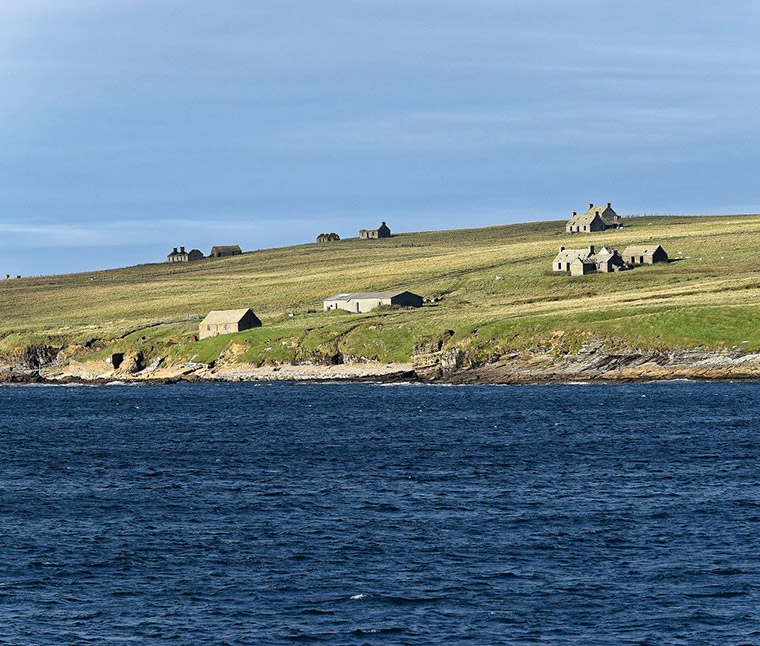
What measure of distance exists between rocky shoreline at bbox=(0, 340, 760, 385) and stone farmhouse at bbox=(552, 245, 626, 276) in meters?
48.7

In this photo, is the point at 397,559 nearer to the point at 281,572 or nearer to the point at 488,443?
the point at 281,572

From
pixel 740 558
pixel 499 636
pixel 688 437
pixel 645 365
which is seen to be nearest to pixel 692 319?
pixel 645 365

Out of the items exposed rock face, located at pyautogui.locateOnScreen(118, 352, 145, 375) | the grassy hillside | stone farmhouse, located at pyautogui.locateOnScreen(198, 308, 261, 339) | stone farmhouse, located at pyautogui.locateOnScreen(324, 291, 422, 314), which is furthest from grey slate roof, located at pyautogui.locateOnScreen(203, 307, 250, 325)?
stone farmhouse, located at pyautogui.locateOnScreen(324, 291, 422, 314)

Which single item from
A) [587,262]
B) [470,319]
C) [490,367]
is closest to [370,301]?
[470,319]

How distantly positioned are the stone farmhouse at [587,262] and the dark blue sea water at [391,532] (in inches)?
3379

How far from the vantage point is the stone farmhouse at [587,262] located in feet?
582

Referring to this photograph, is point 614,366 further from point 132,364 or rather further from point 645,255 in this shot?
point 645,255

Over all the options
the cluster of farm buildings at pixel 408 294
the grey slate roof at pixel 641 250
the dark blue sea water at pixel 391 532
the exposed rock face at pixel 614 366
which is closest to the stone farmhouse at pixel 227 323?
the cluster of farm buildings at pixel 408 294

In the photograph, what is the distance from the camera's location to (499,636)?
3434 cm

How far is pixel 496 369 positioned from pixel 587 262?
172 ft

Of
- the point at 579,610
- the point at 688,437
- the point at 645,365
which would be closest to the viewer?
the point at 579,610

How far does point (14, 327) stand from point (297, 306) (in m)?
42.2

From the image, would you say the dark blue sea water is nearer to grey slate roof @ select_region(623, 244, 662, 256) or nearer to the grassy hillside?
the grassy hillside

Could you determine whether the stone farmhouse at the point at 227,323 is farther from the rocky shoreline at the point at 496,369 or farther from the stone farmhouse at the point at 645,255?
the stone farmhouse at the point at 645,255
